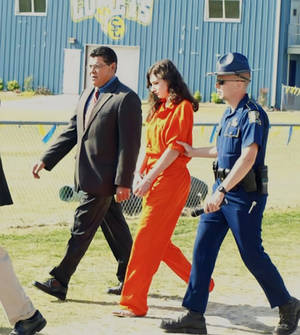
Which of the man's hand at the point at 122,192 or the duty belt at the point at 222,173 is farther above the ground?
the duty belt at the point at 222,173

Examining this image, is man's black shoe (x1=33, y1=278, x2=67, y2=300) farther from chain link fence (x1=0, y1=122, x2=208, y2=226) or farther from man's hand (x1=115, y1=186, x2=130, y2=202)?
chain link fence (x1=0, y1=122, x2=208, y2=226)

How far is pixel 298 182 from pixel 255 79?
84.8 feet

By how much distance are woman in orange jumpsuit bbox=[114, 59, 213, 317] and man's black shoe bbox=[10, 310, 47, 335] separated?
2.97 feet

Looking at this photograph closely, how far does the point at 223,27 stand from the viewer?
42.2 meters

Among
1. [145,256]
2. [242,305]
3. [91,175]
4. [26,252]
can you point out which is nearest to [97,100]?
[91,175]

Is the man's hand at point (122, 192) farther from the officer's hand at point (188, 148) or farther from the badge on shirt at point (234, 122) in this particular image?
the badge on shirt at point (234, 122)

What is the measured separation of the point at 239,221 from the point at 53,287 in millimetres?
1613

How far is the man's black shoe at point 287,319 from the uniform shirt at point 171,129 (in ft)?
3.93

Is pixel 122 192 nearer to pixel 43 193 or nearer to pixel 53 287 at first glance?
pixel 53 287

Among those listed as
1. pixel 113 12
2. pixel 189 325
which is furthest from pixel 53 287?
pixel 113 12

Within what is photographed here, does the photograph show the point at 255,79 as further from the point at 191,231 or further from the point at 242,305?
the point at 242,305

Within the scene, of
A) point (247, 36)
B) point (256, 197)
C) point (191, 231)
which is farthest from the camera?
point (247, 36)

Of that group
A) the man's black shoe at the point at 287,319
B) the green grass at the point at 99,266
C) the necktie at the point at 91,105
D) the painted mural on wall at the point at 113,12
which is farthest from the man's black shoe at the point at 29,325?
the painted mural on wall at the point at 113,12

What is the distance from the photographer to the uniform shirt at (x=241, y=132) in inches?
233
